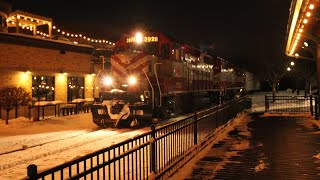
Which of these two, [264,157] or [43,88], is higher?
[43,88]

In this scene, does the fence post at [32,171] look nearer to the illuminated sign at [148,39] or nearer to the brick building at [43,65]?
the illuminated sign at [148,39]

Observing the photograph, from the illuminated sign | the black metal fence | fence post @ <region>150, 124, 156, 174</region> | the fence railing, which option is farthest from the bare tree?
the fence railing

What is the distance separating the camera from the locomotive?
16281 millimetres

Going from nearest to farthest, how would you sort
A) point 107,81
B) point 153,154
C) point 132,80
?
1. point 153,154
2. point 132,80
3. point 107,81

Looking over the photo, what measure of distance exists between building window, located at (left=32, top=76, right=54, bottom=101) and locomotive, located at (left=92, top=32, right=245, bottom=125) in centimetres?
608

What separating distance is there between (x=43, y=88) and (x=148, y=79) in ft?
30.6

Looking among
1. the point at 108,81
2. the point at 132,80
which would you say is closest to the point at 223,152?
the point at 132,80

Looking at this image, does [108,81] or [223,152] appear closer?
[223,152]

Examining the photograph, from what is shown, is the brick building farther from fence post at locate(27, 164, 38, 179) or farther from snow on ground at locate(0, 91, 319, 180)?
fence post at locate(27, 164, 38, 179)

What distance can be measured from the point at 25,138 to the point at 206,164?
26.9ft

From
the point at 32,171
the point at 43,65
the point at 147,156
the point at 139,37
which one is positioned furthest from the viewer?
the point at 43,65

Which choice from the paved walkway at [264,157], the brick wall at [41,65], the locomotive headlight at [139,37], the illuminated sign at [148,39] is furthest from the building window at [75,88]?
the paved walkway at [264,157]

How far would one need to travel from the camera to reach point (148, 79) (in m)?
17.1

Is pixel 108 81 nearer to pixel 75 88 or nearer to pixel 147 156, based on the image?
pixel 75 88
